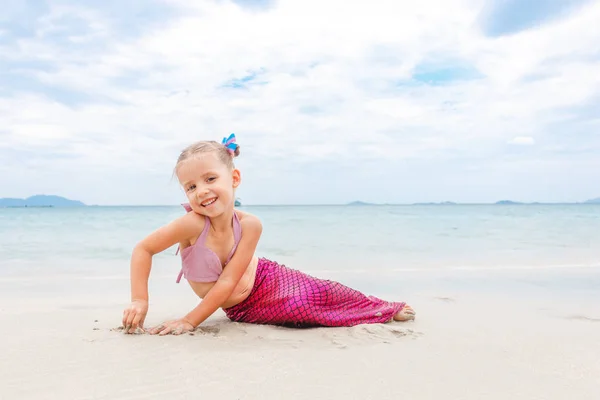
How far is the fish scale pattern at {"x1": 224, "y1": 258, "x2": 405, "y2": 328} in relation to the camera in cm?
312

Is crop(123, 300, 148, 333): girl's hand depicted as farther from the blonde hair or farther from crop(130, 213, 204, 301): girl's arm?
the blonde hair

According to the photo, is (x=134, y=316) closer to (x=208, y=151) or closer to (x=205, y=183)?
(x=205, y=183)

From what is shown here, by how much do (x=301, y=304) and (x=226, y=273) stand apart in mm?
499

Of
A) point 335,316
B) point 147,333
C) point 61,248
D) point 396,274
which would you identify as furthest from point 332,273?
point 61,248

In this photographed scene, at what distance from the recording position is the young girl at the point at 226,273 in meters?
2.91

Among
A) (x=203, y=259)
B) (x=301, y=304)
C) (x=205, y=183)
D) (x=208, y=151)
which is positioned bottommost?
(x=301, y=304)

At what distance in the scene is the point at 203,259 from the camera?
3.09m

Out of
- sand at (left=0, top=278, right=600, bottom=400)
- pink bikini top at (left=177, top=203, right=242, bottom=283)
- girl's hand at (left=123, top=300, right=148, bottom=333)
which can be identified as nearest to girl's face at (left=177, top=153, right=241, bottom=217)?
pink bikini top at (left=177, top=203, right=242, bottom=283)

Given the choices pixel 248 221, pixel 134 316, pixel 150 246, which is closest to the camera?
pixel 134 316

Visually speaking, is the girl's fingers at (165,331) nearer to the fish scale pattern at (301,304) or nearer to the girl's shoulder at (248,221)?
the fish scale pattern at (301,304)

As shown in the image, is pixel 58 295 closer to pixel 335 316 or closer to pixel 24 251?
pixel 335 316

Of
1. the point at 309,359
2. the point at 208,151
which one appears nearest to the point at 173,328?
the point at 309,359

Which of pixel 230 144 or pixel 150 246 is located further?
pixel 230 144

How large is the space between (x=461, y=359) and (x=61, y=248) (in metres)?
9.53
